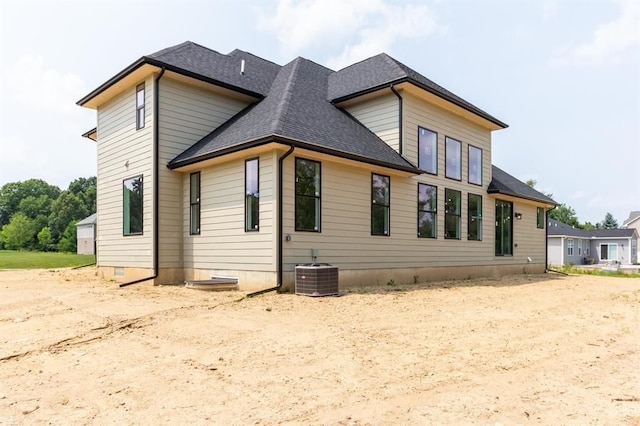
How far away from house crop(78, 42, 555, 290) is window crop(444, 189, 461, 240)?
0.07 m

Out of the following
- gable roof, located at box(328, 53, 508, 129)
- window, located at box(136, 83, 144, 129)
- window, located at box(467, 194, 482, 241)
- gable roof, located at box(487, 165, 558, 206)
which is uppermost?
gable roof, located at box(328, 53, 508, 129)

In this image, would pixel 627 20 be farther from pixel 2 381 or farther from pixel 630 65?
pixel 2 381

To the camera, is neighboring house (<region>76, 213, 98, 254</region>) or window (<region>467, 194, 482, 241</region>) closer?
window (<region>467, 194, 482, 241</region>)

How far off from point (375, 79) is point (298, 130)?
15.4 ft

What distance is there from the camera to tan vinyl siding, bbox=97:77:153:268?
38.0 ft

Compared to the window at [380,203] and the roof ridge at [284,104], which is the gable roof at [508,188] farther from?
the roof ridge at [284,104]

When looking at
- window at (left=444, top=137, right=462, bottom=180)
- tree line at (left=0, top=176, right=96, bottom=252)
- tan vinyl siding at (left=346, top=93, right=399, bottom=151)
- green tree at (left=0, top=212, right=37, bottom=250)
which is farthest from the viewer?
green tree at (left=0, top=212, right=37, bottom=250)

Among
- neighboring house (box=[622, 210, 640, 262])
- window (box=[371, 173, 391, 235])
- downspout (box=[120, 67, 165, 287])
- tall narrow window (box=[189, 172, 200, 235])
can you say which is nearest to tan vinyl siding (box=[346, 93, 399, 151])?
window (box=[371, 173, 391, 235])

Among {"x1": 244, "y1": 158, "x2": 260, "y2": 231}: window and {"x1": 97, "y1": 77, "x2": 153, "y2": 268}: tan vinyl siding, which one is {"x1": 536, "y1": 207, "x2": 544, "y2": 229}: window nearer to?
{"x1": 244, "y1": 158, "x2": 260, "y2": 231}: window

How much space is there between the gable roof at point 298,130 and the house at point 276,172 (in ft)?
0.18

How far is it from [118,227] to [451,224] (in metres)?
11.2

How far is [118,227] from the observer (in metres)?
13.1

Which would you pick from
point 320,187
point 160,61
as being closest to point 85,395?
point 320,187

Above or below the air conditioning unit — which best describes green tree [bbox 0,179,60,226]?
above
